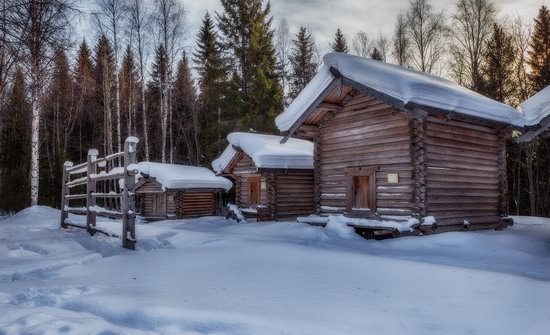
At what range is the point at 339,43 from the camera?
127 feet

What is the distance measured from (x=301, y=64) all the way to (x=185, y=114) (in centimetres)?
1256

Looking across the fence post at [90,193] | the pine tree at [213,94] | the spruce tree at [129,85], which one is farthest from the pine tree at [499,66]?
the fence post at [90,193]

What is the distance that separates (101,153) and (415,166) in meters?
33.8

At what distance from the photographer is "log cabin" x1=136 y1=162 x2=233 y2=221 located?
23828 mm

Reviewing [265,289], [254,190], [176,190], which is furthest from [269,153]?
[265,289]

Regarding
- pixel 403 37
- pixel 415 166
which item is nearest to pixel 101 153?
pixel 403 37

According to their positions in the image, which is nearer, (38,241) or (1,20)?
(1,20)

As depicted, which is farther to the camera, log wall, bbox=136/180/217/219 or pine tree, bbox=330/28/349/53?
pine tree, bbox=330/28/349/53

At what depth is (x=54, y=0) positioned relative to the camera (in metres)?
6.25

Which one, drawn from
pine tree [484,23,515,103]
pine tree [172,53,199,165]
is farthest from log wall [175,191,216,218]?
pine tree [484,23,515,103]

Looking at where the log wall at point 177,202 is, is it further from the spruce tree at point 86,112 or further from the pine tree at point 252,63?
the spruce tree at point 86,112

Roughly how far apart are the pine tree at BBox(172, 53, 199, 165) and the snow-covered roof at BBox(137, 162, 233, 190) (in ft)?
29.7

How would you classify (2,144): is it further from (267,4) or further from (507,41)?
(507,41)

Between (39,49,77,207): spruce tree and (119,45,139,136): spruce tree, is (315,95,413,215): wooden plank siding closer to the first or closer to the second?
(39,49,77,207): spruce tree
